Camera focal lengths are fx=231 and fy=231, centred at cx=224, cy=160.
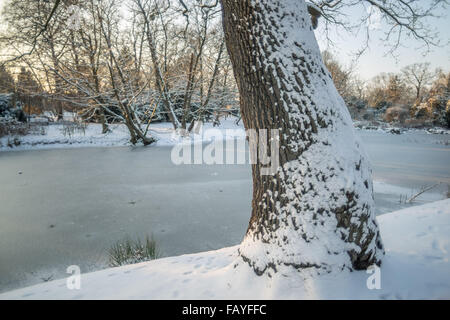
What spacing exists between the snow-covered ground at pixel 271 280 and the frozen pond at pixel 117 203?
0.86 m

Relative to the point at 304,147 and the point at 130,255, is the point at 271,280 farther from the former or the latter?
the point at 130,255

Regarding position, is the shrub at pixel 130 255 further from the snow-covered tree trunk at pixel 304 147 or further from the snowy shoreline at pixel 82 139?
the snowy shoreline at pixel 82 139

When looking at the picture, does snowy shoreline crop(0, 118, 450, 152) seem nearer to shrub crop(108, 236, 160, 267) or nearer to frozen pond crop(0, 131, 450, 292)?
frozen pond crop(0, 131, 450, 292)

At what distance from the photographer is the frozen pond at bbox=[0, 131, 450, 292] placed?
2.93m

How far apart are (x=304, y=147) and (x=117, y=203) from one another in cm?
416

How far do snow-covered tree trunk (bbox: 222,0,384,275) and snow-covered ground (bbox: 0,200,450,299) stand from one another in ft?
0.36

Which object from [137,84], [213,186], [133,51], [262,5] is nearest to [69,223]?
[213,186]

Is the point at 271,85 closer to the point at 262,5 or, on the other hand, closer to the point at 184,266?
the point at 262,5

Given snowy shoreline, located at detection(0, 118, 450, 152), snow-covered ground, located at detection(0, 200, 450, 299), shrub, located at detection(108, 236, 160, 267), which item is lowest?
shrub, located at detection(108, 236, 160, 267)

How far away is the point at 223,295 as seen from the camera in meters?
1.55

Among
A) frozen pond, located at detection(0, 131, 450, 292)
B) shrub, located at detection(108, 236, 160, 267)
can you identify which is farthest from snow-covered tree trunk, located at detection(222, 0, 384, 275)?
frozen pond, located at detection(0, 131, 450, 292)

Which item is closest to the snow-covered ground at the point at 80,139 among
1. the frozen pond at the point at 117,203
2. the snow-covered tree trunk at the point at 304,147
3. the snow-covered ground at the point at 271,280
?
the frozen pond at the point at 117,203

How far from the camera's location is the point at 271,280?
1.57 metres

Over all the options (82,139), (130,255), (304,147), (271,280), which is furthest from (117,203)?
(82,139)
